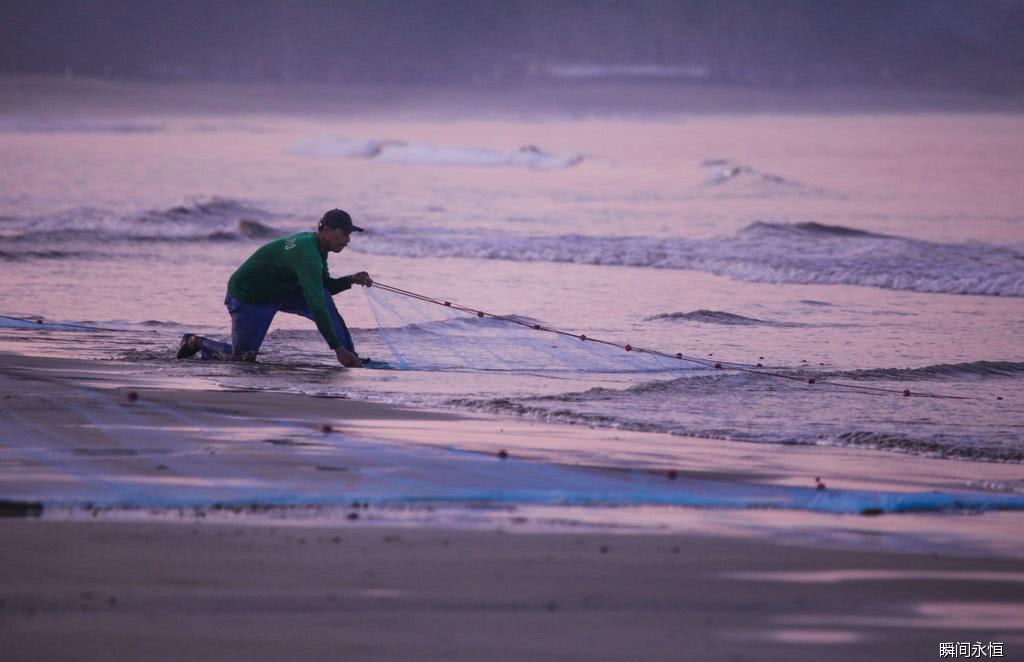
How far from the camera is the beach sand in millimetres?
4707

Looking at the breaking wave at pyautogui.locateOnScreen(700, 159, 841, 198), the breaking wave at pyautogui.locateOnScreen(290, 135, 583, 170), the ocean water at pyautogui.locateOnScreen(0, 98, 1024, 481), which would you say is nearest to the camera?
the ocean water at pyautogui.locateOnScreen(0, 98, 1024, 481)

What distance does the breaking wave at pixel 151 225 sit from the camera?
2552 cm

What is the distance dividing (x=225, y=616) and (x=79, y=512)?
1466 mm

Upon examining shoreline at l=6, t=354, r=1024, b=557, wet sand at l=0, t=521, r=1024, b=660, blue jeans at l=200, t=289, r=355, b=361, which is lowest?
wet sand at l=0, t=521, r=1024, b=660

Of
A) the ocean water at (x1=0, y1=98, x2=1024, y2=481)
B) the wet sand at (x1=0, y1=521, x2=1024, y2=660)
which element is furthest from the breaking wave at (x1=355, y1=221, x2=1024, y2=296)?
the wet sand at (x1=0, y1=521, x2=1024, y2=660)

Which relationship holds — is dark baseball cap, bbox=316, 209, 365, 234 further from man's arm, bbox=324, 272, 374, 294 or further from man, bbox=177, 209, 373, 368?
man's arm, bbox=324, 272, 374, 294

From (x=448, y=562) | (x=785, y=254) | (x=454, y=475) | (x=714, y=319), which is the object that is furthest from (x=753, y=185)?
(x=448, y=562)

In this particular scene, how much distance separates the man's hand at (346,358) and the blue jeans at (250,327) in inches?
6.4

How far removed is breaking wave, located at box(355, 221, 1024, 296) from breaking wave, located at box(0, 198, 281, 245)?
8.85ft

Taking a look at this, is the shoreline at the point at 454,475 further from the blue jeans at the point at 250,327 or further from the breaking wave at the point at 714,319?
the breaking wave at the point at 714,319

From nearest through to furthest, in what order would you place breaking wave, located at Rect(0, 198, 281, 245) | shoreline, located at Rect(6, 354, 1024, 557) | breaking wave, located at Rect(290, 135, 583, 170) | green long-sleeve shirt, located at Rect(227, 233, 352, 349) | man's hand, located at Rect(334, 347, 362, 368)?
1. shoreline, located at Rect(6, 354, 1024, 557)
2. green long-sleeve shirt, located at Rect(227, 233, 352, 349)
3. man's hand, located at Rect(334, 347, 362, 368)
4. breaking wave, located at Rect(0, 198, 281, 245)
5. breaking wave, located at Rect(290, 135, 583, 170)

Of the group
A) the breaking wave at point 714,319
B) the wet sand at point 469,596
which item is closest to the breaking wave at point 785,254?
the breaking wave at point 714,319

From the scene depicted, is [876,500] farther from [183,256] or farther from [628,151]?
[628,151]

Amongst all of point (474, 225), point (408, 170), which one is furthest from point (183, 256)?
point (408, 170)
